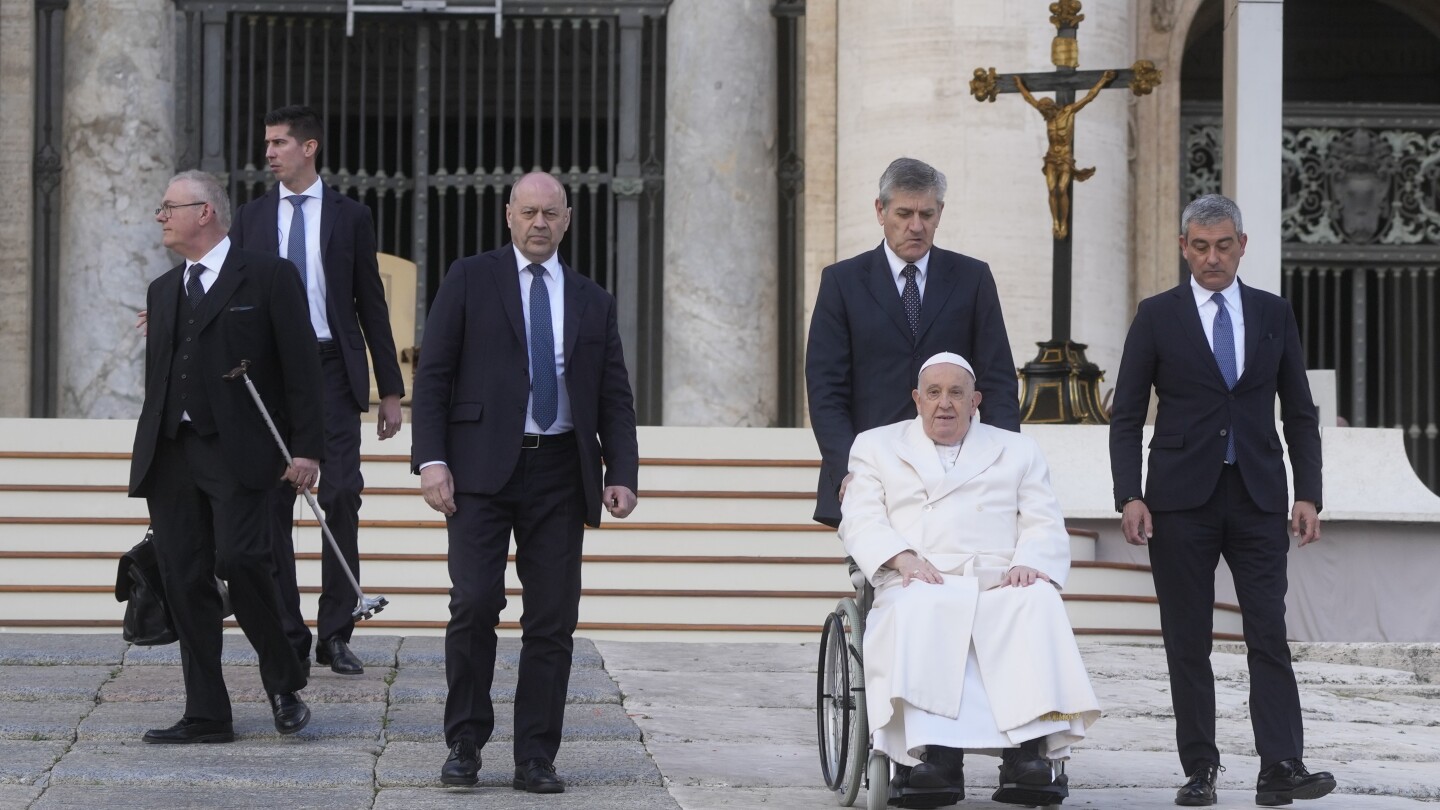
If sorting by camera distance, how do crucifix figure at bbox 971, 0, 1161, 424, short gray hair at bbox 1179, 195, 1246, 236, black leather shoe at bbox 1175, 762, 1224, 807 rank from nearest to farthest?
black leather shoe at bbox 1175, 762, 1224, 807 < short gray hair at bbox 1179, 195, 1246, 236 < crucifix figure at bbox 971, 0, 1161, 424

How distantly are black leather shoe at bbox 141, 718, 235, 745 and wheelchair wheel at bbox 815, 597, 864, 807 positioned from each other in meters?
A: 1.75

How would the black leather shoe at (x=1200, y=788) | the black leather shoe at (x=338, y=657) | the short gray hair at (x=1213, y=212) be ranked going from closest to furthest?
the black leather shoe at (x=1200, y=788) → the short gray hair at (x=1213, y=212) → the black leather shoe at (x=338, y=657)

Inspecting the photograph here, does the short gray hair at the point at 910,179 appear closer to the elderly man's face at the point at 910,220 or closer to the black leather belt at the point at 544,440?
the elderly man's face at the point at 910,220

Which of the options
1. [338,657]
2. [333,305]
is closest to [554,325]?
[333,305]

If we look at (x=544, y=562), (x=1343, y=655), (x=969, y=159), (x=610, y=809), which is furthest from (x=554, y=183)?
(x=969, y=159)

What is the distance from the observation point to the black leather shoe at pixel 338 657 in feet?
25.5

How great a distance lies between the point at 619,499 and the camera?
6.06m

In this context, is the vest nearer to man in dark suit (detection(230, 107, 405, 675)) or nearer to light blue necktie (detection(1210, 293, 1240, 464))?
man in dark suit (detection(230, 107, 405, 675))

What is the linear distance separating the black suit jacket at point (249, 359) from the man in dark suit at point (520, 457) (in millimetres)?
653

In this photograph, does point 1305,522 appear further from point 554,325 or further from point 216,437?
point 216,437

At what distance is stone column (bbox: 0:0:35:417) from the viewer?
1505cm

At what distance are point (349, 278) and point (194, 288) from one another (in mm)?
1094

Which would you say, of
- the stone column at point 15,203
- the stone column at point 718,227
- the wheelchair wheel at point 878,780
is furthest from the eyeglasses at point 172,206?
the stone column at point 15,203

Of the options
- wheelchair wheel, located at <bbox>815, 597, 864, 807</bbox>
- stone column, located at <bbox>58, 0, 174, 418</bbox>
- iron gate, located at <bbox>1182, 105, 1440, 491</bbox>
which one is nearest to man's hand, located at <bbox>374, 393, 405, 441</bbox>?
wheelchair wheel, located at <bbox>815, 597, 864, 807</bbox>
